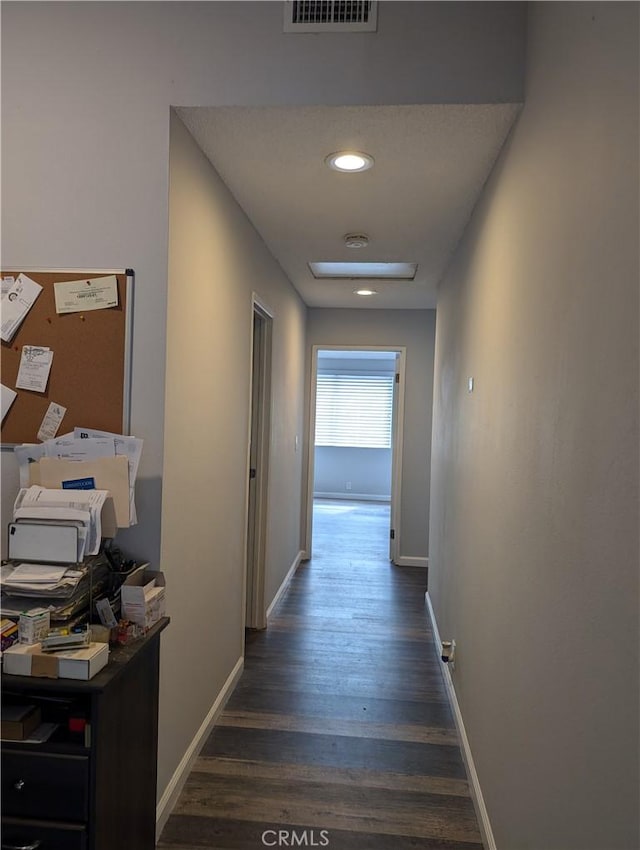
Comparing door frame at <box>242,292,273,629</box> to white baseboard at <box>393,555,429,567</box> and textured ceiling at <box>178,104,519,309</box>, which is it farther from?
white baseboard at <box>393,555,429,567</box>

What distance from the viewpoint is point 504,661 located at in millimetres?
1689

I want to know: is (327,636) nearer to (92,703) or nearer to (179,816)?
(179,816)

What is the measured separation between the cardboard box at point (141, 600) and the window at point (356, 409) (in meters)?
7.47

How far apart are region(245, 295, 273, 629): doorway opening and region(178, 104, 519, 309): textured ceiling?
676 millimetres

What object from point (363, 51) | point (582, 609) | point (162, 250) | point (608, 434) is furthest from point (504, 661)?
point (363, 51)

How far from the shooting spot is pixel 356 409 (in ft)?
30.0

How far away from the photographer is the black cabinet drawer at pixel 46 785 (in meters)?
1.30

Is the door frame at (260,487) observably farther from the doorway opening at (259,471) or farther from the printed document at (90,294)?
the printed document at (90,294)

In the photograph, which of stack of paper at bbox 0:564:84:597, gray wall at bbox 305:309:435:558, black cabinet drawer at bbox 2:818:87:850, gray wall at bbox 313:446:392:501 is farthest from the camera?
gray wall at bbox 313:446:392:501

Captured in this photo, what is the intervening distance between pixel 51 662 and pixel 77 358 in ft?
3.06

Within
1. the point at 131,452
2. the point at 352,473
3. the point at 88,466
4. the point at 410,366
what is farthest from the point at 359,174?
the point at 352,473

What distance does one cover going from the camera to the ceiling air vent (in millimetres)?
1771

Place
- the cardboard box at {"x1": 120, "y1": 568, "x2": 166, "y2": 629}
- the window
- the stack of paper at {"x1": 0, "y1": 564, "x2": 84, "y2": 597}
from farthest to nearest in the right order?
the window
the cardboard box at {"x1": 120, "y1": 568, "x2": 166, "y2": 629}
the stack of paper at {"x1": 0, "y1": 564, "x2": 84, "y2": 597}

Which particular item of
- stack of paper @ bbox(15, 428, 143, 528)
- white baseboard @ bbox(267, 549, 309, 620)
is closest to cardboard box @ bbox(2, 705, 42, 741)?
stack of paper @ bbox(15, 428, 143, 528)
